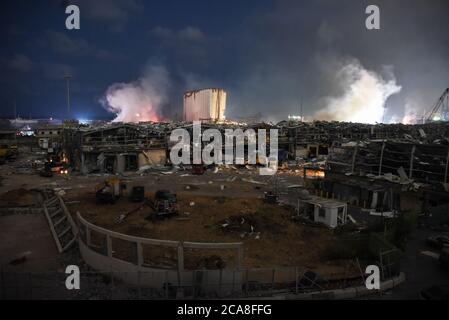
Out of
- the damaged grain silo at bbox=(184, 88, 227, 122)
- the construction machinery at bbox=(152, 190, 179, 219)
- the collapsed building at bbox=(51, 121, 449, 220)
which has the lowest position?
the construction machinery at bbox=(152, 190, 179, 219)

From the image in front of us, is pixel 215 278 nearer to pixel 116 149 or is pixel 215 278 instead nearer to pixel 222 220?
pixel 222 220

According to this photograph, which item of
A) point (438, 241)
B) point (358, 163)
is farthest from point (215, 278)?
point (358, 163)

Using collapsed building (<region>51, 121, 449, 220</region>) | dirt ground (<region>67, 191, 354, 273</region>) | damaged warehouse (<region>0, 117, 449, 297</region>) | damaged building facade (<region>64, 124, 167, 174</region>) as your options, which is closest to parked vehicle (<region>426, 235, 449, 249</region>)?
damaged warehouse (<region>0, 117, 449, 297</region>)

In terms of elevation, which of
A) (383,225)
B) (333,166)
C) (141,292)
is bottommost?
(141,292)

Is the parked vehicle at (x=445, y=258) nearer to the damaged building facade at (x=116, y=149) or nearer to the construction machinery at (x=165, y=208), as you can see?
the construction machinery at (x=165, y=208)

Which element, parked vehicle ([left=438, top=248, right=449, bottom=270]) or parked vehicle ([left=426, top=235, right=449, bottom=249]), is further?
parked vehicle ([left=426, top=235, right=449, bottom=249])

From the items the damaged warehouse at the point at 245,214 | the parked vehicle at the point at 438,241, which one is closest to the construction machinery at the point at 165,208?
the damaged warehouse at the point at 245,214

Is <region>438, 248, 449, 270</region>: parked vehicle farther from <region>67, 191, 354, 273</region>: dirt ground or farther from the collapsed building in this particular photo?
the collapsed building

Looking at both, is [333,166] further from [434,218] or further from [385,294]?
[385,294]

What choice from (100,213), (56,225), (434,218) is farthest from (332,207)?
(56,225)

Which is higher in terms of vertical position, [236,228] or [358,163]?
[358,163]

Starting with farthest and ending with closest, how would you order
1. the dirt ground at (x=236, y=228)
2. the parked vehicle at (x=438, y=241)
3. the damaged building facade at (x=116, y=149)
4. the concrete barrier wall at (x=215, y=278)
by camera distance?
the damaged building facade at (x=116, y=149), the parked vehicle at (x=438, y=241), the dirt ground at (x=236, y=228), the concrete barrier wall at (x=215, y=278)
